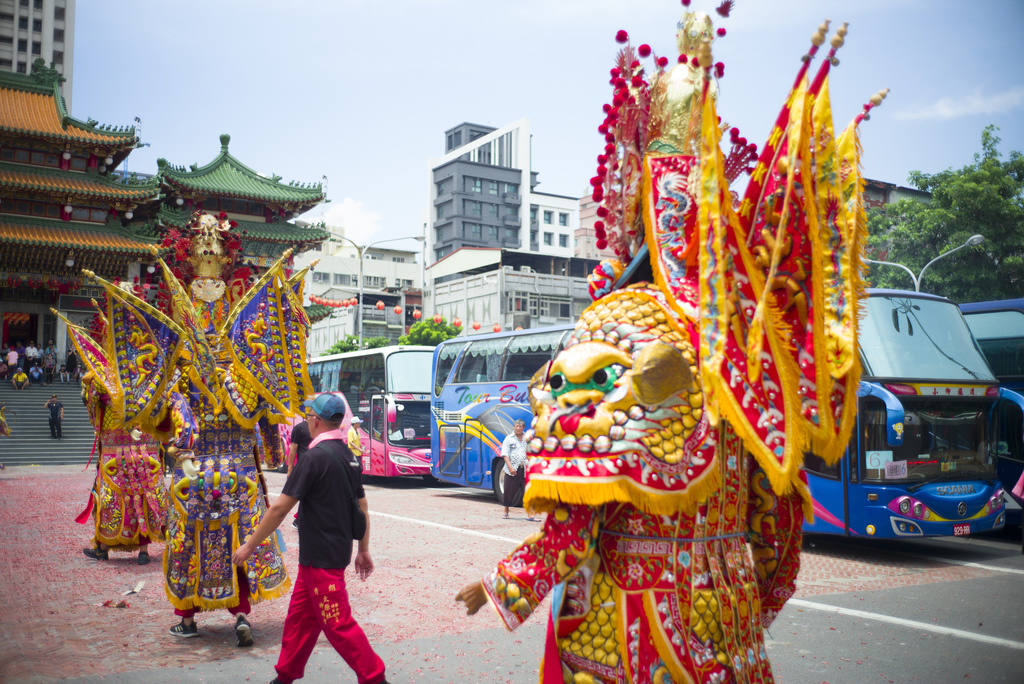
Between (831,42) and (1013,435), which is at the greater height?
(831,42)

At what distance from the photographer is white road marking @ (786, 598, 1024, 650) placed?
567cm

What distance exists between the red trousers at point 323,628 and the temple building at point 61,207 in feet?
89.3

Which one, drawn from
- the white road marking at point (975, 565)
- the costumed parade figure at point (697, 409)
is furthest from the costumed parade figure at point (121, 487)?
the white road marking at point (975, 565)

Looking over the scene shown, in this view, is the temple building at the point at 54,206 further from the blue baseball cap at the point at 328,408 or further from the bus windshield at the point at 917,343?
the blue baseball cap at the point at 328,408

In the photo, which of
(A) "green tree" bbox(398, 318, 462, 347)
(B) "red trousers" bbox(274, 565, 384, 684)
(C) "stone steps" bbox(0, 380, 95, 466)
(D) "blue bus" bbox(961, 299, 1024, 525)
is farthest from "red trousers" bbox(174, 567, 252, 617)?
(A) "green tree" bbox(398, 318, 462, 347)

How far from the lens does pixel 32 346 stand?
30578 millimetres

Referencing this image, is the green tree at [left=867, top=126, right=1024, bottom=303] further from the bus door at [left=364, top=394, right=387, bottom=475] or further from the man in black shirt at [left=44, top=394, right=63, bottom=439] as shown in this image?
the man in black shirt at [left=44, top=394, right=63, bottom=439]

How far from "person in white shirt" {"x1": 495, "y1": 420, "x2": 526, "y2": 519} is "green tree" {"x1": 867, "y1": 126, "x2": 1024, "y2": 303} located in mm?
15688

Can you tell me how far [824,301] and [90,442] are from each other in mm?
29372

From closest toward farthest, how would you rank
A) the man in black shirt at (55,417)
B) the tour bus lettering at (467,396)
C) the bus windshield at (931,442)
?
the bus windshield at (931,442)
the tour bus lettering at (467,396)
the man in black shirt at (55,417)

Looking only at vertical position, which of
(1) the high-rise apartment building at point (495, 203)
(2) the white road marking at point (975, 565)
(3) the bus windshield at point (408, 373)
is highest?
(1) the high-rise apartment building at point (495, 203)

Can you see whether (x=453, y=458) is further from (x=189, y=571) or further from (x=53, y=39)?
(x=53, y=39)

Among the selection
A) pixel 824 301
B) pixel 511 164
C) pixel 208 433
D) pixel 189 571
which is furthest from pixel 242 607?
pixel 511 164

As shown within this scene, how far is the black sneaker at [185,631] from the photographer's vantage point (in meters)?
5.68
